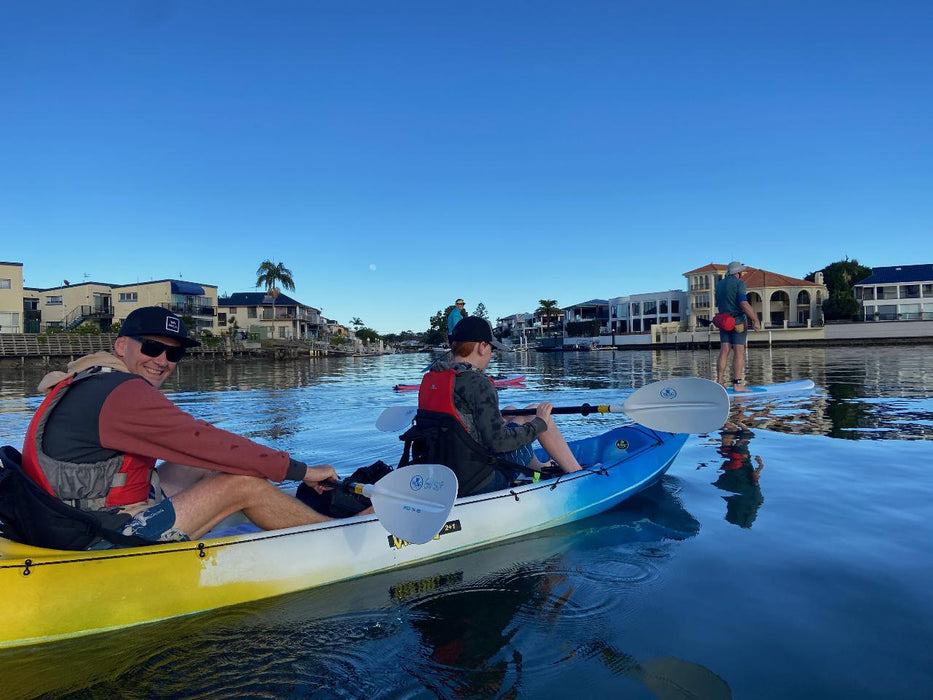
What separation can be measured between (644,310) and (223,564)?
83419mm

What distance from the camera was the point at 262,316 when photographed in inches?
3061

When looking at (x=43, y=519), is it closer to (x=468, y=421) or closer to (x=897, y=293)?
(x=468, y=421)

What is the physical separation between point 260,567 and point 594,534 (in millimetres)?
2753

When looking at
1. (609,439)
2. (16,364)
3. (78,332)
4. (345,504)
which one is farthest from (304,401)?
(78,332)

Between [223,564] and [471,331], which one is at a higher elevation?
[471,331]

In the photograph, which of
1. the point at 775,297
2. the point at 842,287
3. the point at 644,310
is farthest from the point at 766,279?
the point at 644,310

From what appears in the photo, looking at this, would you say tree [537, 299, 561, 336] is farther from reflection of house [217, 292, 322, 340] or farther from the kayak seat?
the kayak seat

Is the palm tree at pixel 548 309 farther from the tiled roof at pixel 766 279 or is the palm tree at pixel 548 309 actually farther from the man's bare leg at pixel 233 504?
the man's bare leg at pixel 233 504

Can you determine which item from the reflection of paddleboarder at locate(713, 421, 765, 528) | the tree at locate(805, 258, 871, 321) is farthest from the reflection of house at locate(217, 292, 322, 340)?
the reflection of paddleboarder at locate(713, 421, 765, 528)

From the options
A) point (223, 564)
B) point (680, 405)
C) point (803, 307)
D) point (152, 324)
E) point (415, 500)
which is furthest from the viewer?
point (803, 307)

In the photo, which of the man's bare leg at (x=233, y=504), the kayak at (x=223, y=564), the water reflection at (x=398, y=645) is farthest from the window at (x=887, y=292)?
the man's bare leg at (x=233, y=504)

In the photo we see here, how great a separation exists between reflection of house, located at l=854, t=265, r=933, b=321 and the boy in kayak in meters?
78.7

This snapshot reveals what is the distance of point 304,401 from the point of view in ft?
54.3

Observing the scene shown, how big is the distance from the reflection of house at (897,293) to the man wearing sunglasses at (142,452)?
80.5m
